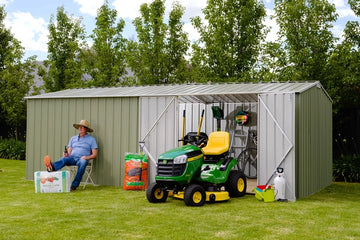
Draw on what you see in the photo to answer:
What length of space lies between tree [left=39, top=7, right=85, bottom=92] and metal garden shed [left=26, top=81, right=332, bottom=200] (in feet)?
22.5

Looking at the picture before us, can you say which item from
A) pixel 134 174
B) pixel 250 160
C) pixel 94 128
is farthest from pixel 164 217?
pixel 250 160

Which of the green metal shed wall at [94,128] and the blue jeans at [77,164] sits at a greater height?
the green metal shed wall at [94,128]

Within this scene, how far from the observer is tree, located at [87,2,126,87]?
15666 mm

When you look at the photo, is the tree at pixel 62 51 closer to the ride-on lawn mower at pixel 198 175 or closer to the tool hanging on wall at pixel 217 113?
the tool hanging on wall at pixel 217 113

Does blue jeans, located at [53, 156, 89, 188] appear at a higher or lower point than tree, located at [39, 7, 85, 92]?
lower

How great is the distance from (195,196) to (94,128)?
3292 millimetres

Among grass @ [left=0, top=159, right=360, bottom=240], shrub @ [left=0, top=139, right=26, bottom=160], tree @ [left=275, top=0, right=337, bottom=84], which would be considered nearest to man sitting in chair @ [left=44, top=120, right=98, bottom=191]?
grass @ [left=0, top=159, right=360, bottom=240]

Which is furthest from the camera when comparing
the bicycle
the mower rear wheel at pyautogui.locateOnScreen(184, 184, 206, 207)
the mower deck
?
the bicycle

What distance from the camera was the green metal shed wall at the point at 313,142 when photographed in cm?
749

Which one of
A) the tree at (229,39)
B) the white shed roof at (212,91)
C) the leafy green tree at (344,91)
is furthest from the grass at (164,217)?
the tree at (229,39)

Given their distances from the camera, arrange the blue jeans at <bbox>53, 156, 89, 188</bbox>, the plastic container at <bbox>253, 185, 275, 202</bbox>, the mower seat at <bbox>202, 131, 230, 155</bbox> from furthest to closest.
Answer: the blue jeans at <bbox>53, 156, 89, 188</bbox>, the mower seat at <bbox>202, 131, 230, 155</bbox>, the plastic container at <bbox>253, 185, 275, 202</bbox>

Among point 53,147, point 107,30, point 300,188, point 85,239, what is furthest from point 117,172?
point 107,30

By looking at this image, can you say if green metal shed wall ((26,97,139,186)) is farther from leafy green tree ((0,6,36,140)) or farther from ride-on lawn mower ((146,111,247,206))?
leafy green tree ((0,6,36,140))

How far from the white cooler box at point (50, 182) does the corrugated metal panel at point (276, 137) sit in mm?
3276
